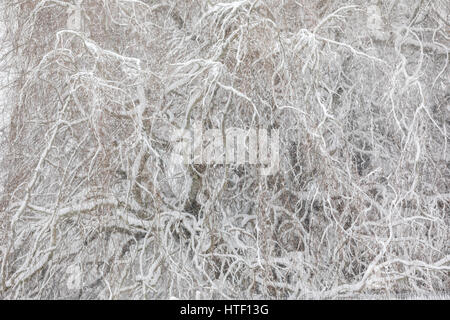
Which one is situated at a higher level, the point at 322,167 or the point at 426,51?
the point at 426,51

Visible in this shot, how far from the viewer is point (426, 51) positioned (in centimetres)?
364

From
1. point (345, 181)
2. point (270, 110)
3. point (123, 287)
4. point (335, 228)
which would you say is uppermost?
point (270, 110)

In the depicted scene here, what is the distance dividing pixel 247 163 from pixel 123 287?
1035 mm

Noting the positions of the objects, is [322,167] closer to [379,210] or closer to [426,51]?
[379,210]

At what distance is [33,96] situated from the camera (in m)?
2.92

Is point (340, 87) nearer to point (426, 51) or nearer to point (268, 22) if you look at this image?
point (426, 51)

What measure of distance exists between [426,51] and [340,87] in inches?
28.6

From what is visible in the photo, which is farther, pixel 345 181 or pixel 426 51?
pixel 426 51

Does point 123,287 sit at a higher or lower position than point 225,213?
lower
